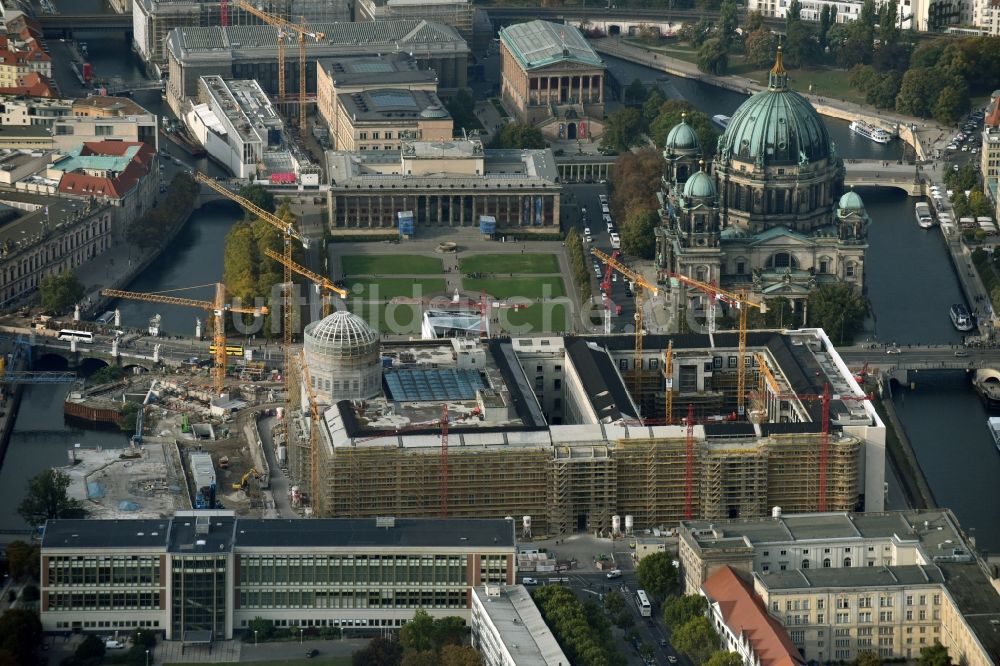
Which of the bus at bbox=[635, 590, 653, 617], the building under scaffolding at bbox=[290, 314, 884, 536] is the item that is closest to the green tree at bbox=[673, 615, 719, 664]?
the bus at bbox=[635, 590, 653, 617]

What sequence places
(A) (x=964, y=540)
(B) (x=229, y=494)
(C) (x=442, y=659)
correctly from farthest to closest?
1. (B) (x=229, y=494)
2. (A) (x=964, y=540)
3. (C) (x=442, y=659)

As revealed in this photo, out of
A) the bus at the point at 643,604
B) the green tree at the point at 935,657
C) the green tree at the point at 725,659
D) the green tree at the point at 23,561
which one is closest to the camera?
the green tree at the point at 725,659

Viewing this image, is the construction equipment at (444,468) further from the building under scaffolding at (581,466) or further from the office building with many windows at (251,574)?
the office building with many windows at (251,574)

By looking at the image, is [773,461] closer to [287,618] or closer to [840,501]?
[840,501]

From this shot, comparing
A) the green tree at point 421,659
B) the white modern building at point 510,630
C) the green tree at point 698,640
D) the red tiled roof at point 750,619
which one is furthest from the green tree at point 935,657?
the green tree at point 421,659

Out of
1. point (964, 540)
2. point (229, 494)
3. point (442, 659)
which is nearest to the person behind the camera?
point (442, 659)

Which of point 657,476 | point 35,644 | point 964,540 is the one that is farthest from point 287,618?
point 964,540
